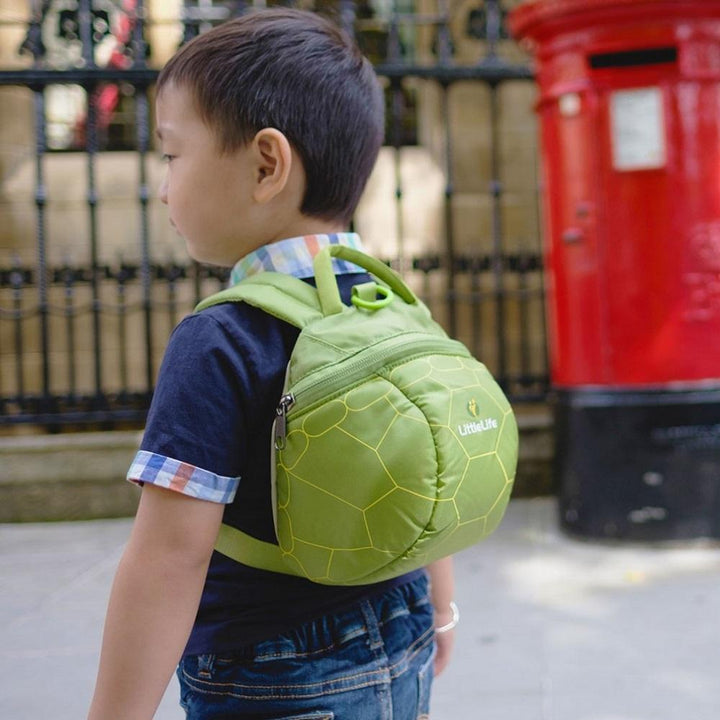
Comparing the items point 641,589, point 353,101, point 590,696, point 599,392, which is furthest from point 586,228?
point 353,101

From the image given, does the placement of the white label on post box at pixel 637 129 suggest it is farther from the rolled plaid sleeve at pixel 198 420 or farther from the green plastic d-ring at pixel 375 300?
the rolled plaid sleeve at pixel 198 420

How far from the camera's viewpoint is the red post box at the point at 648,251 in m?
4.13

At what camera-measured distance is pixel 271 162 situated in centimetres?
125

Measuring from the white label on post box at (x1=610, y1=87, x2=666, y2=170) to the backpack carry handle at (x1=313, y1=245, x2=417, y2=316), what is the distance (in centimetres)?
308

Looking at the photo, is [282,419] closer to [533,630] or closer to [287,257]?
[287,257]

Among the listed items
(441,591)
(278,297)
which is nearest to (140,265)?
(441,591)

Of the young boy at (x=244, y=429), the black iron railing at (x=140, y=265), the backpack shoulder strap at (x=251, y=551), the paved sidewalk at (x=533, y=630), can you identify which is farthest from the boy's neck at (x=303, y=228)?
the black iron railing at (x=140, y=265)

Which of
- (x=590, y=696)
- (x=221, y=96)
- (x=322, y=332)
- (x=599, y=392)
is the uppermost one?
(x=221, y=96)

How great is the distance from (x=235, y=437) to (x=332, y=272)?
0.77ft

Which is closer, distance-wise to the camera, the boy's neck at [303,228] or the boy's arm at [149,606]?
the boy's arm at [149,606]

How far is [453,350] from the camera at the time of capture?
128 centimetres

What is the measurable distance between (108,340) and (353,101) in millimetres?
5284

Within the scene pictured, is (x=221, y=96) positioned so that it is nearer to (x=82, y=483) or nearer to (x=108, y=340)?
(x=82, y=483)

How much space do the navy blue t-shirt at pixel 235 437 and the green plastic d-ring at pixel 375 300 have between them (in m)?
0.05
